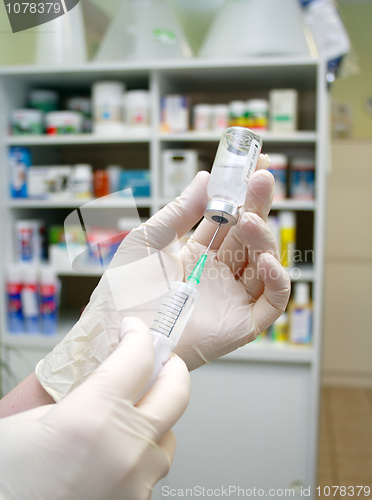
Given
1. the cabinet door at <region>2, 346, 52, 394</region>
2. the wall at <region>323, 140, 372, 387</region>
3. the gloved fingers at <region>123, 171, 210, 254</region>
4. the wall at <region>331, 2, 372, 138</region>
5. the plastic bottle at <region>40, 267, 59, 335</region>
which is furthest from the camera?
the wall at <region>331, 2, 372, 138</region>

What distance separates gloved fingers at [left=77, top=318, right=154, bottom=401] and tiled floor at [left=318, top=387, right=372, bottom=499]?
173 cm

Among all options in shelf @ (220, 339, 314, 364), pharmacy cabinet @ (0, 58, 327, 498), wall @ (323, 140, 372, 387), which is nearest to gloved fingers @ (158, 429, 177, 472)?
pharmacy cabinet @ (0, 58, 327, 498)

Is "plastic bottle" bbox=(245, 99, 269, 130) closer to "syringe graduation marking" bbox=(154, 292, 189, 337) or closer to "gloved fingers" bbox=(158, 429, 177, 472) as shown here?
"syringe graduation marking" bbox=(154, 292, 189, 337)

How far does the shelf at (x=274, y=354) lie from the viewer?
158 centimetres

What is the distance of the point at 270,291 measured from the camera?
0.66 m

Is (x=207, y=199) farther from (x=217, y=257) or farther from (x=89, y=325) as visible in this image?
(x=89, y=325)

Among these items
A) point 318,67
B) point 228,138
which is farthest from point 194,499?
point 318,67

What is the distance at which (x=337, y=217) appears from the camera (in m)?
2.82

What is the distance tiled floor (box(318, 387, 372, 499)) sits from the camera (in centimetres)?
186

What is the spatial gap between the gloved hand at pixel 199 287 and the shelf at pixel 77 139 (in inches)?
37.9

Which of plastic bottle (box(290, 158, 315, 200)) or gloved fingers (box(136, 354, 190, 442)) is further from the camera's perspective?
plastic bottle (box(290, 158, 315, 200))

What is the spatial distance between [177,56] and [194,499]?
175cm

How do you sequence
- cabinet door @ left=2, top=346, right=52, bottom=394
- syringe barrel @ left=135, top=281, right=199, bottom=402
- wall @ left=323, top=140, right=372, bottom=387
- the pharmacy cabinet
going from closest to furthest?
syringe barrel @ left=135, top=281, right=199, bottom=402, cabinet door @ left=2, top=346, right=52, bottom=394, the pharmacy cabinet, wall @ left=323, top=140, right=372, bottom=387

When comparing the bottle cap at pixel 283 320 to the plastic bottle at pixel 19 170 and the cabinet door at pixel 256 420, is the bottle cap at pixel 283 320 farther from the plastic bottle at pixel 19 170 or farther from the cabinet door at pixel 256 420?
the plastic bottle at pixel 19 170
